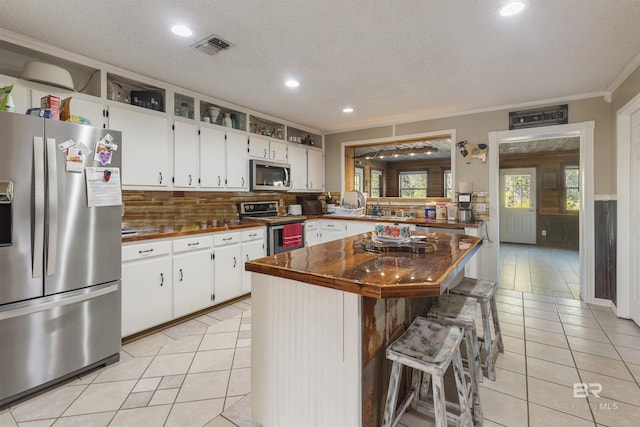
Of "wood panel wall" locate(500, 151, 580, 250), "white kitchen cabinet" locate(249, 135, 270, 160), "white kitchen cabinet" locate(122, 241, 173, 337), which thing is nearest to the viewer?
"white kitchen cabinet" locate(122, 241, 173, 337)

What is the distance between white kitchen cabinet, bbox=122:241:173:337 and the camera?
8.50 feet

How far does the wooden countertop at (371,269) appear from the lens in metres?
1.20

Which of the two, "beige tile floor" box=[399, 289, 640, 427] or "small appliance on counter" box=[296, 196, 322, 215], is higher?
"small appliance on counter" box=[296, 196, 322, 215]

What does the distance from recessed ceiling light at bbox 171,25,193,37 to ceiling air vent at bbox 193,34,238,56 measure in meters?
0.11

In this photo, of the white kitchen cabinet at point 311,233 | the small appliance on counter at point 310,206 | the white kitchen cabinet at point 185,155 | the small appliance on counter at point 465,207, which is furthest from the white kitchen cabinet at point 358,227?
the white kitchen cabinet at point 185,155

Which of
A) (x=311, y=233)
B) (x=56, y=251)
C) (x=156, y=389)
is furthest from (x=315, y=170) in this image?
(x=156, y=389)

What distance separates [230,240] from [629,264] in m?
4.04

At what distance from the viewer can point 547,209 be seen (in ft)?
25.0

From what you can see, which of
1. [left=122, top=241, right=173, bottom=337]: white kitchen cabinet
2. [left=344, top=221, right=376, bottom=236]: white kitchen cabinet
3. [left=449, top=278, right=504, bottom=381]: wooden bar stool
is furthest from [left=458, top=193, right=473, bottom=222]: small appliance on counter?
[left=122, top=241, right=173, bottom=337]: white kitchen cabinet

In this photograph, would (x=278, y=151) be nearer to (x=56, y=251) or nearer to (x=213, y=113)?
(x=213, y=113)

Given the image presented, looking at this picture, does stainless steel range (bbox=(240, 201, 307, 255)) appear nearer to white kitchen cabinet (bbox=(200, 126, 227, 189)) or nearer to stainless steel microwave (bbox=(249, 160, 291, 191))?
stainless steel microwave (bbox=(249, 160, 291, 191))

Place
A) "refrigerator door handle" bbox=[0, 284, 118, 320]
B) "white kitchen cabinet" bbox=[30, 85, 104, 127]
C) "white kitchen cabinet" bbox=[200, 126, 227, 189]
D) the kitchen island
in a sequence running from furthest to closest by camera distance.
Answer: "white kitchen cabinet" bbox=[200, 126, 227, 189] < "white kitchen cabinet" bbox=[30, 85, 104, 127] < "refrigerator door handle" bbox=[0, 284, 118, 320] < the kitchen island

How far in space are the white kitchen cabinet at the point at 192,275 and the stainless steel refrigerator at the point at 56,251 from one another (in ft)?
2.10

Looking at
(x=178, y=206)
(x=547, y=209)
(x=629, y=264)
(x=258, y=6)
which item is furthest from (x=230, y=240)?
(x=547, y=209)
